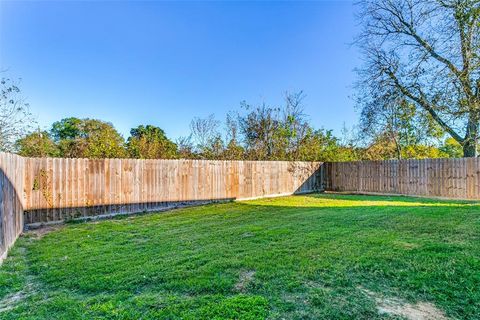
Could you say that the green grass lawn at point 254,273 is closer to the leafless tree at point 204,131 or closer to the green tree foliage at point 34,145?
the green tree foliage at point 34,145

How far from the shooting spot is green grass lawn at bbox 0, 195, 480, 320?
2.11 m

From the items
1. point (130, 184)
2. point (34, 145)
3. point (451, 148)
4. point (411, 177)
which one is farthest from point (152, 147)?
point (451, 148)

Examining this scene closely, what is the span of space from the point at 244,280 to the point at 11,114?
7.80 metres

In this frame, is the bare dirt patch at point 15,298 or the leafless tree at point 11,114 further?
the leafless tree at point 11,114

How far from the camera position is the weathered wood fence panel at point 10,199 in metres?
3.73

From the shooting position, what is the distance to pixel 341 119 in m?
15.6

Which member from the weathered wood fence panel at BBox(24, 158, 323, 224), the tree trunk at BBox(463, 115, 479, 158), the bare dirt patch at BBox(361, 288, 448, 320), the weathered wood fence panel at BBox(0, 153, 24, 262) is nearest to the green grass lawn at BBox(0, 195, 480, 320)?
the bare dirt patch at BBox(361, 288, 448, 320)

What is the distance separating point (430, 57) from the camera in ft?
28.2

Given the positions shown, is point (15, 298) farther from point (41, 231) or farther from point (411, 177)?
point (411, 177)

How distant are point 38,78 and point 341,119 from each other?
1352 cm

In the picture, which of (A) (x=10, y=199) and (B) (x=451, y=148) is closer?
(A) (x=10, y=199)

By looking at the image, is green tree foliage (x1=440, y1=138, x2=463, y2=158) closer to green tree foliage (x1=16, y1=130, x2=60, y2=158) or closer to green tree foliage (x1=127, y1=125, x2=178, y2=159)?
green tree foliage (x1=127, y1=125, x2=178, y2=159)

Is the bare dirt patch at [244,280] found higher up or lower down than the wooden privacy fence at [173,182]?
lower down

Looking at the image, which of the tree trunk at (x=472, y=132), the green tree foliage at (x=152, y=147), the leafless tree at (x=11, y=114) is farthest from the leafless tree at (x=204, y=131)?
the tree trunk at (x=472, y=132)
